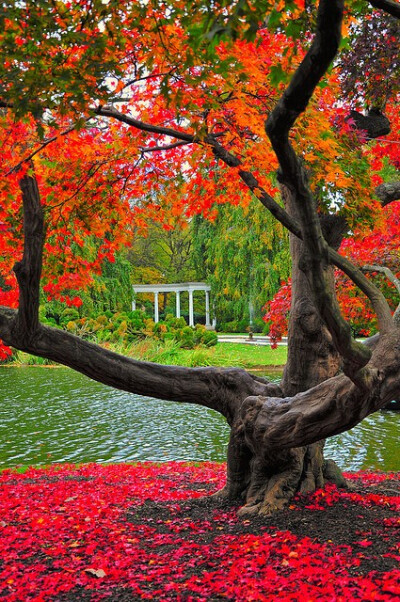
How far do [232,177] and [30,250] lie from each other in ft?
10.2

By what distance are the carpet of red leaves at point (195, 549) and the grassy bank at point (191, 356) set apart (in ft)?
46.3

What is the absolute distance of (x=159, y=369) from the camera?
5.10m

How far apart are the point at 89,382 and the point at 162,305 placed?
24.3 meters

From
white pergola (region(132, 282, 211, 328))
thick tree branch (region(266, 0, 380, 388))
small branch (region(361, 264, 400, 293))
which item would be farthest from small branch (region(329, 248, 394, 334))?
white pergola (region(132, 282, 211, 328))

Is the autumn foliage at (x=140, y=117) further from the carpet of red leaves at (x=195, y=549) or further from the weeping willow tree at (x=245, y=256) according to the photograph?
the weeping willow tree at (x=245, y=256)

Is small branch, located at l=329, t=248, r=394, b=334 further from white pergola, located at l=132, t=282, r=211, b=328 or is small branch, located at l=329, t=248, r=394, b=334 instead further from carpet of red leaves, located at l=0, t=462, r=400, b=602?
white pergola, located at l=132, t=282, r=211, b=328

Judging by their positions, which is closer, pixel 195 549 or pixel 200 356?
pixel 195 549

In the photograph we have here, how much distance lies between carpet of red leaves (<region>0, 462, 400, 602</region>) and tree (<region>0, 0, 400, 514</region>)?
1.65 ft

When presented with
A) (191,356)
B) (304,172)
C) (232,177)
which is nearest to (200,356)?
(191,356)

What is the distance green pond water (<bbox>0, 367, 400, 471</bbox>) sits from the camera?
991cm

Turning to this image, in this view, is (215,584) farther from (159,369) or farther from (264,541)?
(159,369)

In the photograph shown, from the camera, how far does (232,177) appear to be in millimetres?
6820

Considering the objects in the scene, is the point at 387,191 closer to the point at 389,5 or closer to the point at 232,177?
the point at 232,177

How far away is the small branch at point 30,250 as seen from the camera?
14.2 feet
